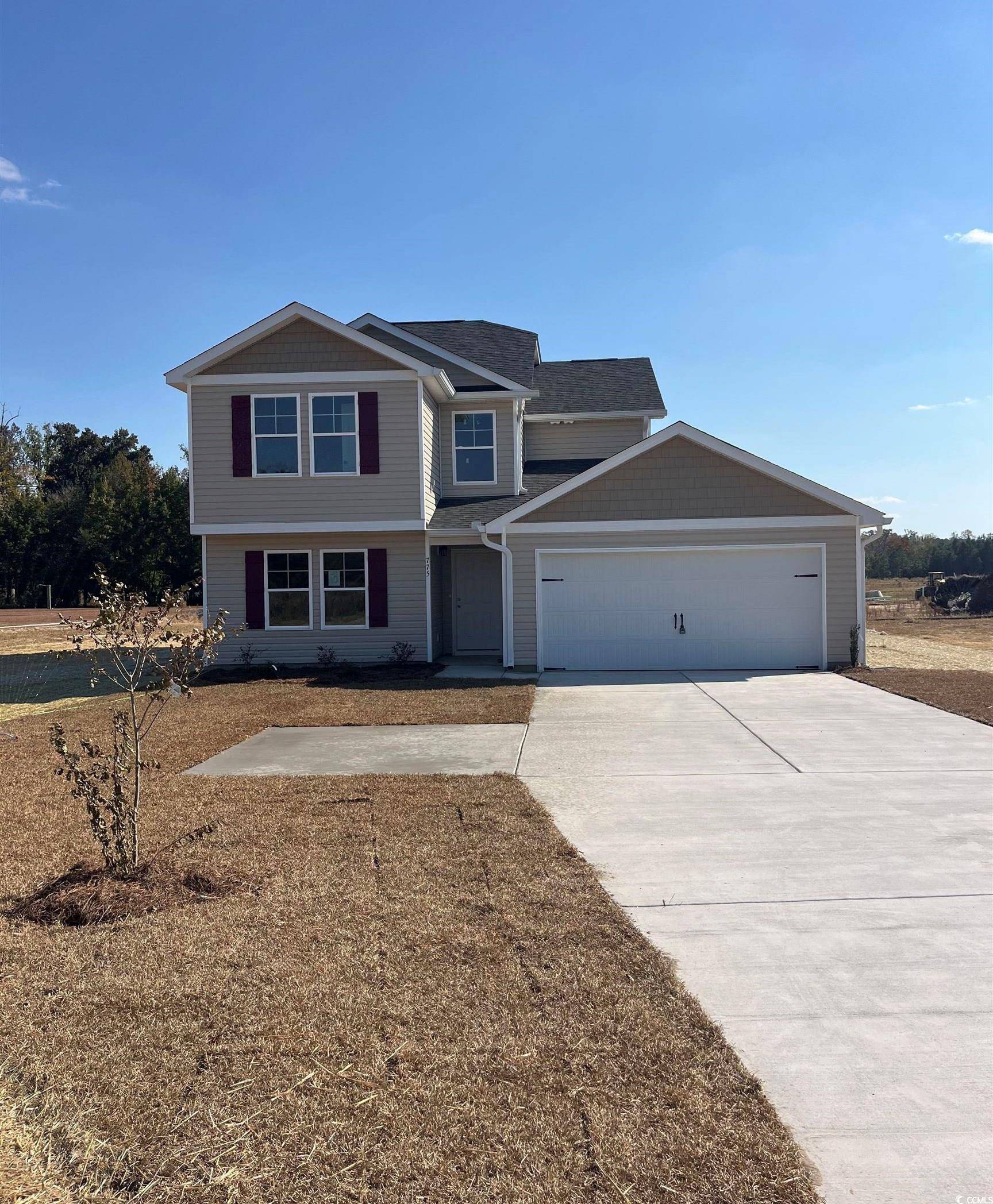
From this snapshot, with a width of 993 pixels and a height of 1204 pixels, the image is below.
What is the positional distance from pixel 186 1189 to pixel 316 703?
10771mm

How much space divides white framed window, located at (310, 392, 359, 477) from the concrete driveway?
7950mm

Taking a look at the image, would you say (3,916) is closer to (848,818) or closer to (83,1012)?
(83,1012)

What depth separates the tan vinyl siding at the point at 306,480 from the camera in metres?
17.1

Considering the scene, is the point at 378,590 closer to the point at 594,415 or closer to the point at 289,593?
the point at 289,593

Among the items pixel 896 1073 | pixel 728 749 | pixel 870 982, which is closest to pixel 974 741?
pixel 728 749

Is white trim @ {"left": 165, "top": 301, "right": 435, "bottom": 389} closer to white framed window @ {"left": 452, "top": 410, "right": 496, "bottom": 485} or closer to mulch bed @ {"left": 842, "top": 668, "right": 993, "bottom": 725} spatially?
white framed window @ {"left": 452, "top": 410, "right": 496, "bottom": 485}

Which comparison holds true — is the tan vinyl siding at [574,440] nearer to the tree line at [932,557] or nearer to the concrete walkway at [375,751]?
the concrete walkway at [375,751]

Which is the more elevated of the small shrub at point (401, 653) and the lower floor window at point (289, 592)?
the lower floor window at point (289, 592)

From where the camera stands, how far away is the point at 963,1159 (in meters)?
3.06

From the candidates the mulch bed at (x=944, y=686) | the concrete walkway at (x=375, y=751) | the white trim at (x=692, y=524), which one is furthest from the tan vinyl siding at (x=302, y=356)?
the mulch bed at (x=944, y=686)

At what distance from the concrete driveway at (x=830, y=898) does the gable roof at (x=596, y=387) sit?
37.3 ft

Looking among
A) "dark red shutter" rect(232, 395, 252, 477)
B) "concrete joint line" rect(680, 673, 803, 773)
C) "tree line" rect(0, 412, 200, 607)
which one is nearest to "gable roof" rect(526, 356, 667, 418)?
"dark red shutter" rect(232, 395, 252, 477)

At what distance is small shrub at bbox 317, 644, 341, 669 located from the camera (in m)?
17.5

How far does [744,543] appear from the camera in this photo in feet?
54.9
